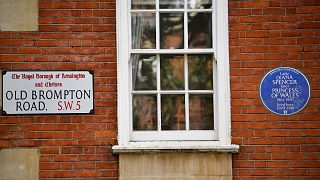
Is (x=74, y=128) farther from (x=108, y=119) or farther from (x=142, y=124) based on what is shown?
(x=142, y=124)

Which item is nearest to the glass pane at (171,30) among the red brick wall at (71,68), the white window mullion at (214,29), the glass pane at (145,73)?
the glass pane at (145,73)

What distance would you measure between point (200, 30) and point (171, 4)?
1.46 ft

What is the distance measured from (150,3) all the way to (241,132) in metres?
1.79

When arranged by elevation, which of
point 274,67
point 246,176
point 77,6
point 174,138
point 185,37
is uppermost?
point 77,6

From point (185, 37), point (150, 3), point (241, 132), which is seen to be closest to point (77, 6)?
point (150, 3)

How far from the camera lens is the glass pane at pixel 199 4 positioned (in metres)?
5.44

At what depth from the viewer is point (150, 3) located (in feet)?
17.9

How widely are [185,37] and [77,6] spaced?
49.9 inches

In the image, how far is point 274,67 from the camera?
5301 mm

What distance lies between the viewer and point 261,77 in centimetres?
529

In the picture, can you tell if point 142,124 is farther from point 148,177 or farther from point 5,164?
point 5,164

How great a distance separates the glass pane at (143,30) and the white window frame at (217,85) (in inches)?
3.8

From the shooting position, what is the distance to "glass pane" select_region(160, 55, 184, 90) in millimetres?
5406

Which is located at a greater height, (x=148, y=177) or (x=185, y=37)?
(x=185, y=37)
